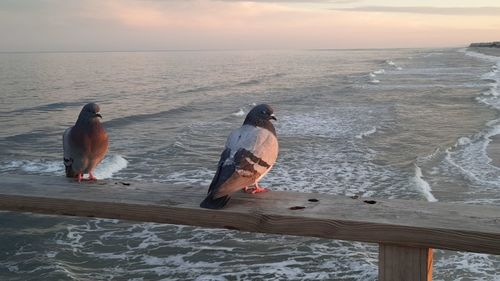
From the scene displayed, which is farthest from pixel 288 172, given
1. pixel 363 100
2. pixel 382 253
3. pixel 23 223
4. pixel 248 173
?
pixel 363 100

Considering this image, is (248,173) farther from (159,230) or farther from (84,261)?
(159,230)

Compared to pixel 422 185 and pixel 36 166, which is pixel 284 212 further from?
pixel 36 166

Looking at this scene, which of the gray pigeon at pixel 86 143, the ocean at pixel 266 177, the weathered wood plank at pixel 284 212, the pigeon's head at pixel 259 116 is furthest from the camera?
the ocean at pixel 266 177

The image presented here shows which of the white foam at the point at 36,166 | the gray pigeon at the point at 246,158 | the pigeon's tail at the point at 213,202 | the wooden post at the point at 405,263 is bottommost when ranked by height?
the white foam at the point at 36,166

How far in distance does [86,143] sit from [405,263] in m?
2.77

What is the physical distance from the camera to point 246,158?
10.2 ft

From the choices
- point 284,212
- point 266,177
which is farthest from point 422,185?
point 284,212

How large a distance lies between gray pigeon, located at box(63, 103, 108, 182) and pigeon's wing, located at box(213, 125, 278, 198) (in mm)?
1352

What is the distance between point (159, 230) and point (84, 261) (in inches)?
51.2

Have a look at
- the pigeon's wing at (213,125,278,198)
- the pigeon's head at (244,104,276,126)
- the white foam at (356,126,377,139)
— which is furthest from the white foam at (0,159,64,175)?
the pigeon's wing at (213,125,278,198)

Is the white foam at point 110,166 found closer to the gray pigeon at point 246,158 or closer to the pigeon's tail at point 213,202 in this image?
the gray pigeon at point 246,158

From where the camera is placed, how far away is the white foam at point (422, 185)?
888cm

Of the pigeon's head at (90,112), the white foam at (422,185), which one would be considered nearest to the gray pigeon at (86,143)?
the pigeon's head at (90,112)

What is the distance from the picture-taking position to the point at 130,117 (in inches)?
885
